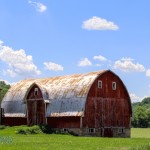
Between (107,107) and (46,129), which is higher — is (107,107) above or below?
above

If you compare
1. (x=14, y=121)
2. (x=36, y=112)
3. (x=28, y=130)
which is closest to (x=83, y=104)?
(x=28, y=130)

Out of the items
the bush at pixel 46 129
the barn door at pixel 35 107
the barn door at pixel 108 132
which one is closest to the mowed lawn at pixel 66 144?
the bush at pixel 46 129

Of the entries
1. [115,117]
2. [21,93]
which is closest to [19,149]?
[115,117]

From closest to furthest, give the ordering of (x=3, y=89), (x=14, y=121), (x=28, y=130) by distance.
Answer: (x=28, y=130)
(x=14, y=121)
(x=3, y=89)

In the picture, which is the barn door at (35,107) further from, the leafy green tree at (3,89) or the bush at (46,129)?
the leafy green tree at (3,89)

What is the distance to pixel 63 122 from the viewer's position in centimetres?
6100

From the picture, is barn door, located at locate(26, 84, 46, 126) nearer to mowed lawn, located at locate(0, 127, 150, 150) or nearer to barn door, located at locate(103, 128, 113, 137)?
barn door, located at locate(103, 128, 113, 137)

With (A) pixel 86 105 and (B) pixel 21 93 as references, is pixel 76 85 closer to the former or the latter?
(A) pixel 86 105

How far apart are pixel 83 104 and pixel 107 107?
4436 mm

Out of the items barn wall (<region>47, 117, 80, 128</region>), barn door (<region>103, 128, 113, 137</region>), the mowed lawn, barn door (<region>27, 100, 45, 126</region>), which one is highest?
barn door (<region>27, 100, 45, 126</region>)

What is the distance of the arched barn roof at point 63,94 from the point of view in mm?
58787

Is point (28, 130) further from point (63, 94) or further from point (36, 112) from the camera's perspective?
point (36, 112)

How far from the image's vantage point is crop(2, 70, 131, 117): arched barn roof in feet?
193

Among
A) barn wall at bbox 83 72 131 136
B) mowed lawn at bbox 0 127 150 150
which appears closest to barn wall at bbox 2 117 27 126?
barn wall at bbox 83 72 131 136
